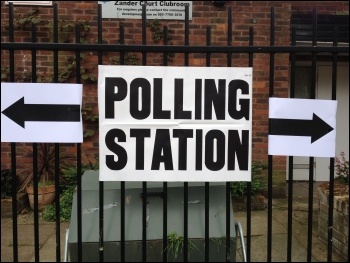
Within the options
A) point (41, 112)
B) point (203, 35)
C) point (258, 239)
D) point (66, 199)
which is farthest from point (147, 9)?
point (41, 112)

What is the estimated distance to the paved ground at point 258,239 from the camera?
4.10 metres

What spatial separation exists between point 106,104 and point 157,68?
1.15ft

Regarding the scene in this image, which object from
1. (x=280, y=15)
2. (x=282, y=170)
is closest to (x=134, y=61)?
(x=280, y=15)

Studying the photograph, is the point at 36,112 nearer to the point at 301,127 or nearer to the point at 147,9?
the point at 301,127

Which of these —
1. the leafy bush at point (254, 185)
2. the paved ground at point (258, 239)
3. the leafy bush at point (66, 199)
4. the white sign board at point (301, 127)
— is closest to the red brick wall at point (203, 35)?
the leafy bush at point (254, 185)

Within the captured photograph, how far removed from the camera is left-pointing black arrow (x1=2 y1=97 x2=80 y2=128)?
236 cm

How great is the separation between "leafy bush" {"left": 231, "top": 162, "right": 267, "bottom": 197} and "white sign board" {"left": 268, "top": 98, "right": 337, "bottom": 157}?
9.90 ft

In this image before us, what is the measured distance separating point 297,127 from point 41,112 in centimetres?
146

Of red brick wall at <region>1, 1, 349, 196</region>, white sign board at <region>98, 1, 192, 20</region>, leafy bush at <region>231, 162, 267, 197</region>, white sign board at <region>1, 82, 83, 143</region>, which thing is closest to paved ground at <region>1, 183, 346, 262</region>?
leafy bush at <region>231, 162, 267, 197</region>

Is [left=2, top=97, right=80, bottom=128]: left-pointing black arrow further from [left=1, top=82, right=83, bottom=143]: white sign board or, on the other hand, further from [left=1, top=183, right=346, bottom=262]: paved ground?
[left=1, top=183, right=346, bottom=262]: paved ground

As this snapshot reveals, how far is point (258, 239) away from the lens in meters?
4.56

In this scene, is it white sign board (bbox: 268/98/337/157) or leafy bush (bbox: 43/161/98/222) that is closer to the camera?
white sign board (bbox: 268/98/337/157)

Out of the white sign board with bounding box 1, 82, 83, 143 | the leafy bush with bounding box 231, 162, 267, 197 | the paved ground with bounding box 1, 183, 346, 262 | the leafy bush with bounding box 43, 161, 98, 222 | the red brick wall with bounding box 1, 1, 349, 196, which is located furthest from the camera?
the red brick wall with bounding box 1, 1, 349, 196

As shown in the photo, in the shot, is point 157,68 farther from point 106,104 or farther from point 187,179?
point 187,179
